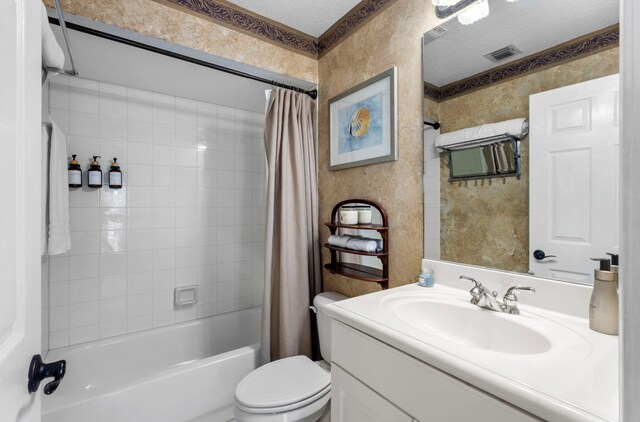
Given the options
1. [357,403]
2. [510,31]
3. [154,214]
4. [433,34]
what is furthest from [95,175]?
[510,31]

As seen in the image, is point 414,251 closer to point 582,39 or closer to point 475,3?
point 582,39

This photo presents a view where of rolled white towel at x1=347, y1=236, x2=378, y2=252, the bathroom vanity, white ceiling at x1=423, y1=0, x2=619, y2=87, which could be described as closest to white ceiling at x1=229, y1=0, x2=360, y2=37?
white ceiling at x1=423, y1=0, x2=619, y2=87

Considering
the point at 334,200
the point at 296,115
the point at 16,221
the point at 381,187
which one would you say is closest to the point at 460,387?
→ the point at 16,221

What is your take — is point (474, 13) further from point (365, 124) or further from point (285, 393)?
point (285, 393)

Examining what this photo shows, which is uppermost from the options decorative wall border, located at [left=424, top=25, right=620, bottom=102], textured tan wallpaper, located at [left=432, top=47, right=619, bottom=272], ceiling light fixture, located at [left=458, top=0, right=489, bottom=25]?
ceiling light fixture, located at [left=458, top=0, right=489, bottom=25]

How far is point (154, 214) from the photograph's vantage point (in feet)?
7.04

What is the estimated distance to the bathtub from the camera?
131 cm

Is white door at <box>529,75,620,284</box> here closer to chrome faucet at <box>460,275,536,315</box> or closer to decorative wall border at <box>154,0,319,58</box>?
chrome faucet at <box>460,275,536,315</box>

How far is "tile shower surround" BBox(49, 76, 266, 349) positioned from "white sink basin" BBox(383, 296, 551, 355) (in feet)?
5.51

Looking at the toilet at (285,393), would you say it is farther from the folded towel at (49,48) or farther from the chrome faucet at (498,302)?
the folded towel at (49,48)

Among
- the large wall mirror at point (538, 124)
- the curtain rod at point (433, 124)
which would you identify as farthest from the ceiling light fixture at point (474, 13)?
the curtain rod at point (433, 124)

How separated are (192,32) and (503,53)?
1.53 m

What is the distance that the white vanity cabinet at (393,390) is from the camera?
646 mm

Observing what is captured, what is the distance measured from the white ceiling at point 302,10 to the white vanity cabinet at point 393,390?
5.64ft
